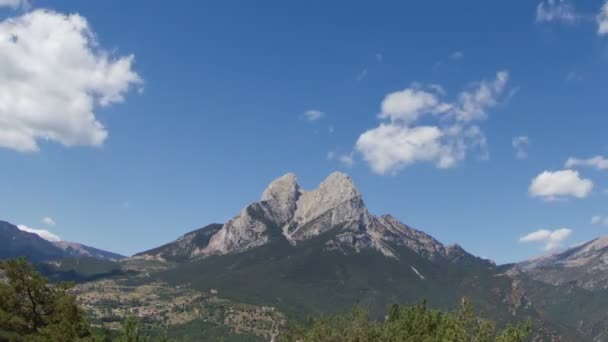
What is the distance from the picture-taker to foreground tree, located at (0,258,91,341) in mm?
69250

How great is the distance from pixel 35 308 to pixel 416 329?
62.4 meters

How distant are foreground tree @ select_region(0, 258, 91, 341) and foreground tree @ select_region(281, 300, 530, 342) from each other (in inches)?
1904

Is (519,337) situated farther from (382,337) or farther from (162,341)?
(162,341)

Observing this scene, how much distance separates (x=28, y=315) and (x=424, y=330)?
6239cm

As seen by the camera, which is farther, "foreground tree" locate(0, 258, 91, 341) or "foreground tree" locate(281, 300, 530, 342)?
"foreground tree" locate(281, 300, 530, 342)

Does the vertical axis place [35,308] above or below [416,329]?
above

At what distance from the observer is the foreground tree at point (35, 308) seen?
69.2 metres

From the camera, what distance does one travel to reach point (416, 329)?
324 ft

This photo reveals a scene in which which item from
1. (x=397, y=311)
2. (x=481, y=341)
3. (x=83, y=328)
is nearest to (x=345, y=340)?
(x=397, y=311)

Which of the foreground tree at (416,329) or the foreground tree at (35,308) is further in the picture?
the foreground tree at (416,329)

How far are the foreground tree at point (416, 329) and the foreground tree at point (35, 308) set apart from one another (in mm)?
48355

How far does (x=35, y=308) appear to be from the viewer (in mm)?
73188

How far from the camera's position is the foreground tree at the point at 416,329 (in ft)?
235

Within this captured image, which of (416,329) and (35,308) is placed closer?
(35,308)
